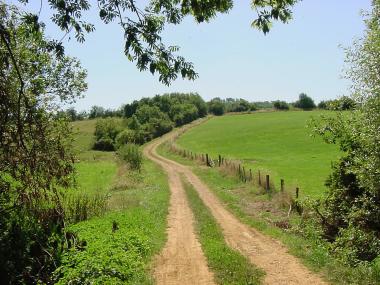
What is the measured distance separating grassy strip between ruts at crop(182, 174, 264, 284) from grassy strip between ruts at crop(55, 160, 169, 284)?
1882mm

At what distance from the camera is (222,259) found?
1459 centimetres

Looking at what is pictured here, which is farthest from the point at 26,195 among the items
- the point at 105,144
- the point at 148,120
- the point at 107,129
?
the point at 148,120

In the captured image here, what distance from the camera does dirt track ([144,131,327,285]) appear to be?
13.0m

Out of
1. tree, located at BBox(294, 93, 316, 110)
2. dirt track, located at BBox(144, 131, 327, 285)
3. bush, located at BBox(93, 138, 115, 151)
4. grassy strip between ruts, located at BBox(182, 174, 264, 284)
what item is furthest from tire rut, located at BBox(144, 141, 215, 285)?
tree, located at BBox(294, 93, 316, 110)

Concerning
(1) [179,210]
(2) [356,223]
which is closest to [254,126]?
(1) [179,210]

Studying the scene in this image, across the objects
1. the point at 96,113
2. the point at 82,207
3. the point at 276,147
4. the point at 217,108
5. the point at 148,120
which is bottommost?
the point at 276,147

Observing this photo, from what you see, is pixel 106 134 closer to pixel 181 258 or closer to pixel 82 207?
pixel 82 207

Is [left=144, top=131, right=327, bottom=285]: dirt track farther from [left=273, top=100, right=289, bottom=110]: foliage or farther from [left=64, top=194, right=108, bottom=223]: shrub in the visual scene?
[left=273, top=100, right=289, bottom=110]: foliage

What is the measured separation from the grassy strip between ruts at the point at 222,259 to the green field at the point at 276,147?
39.9 ft

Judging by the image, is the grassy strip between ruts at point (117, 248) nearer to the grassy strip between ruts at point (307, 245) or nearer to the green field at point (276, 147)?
the grassy strip between ruts at point (307, 245)

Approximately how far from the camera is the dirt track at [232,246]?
1295 cm

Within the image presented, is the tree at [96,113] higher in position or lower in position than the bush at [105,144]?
higher

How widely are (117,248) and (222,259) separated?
362 cm

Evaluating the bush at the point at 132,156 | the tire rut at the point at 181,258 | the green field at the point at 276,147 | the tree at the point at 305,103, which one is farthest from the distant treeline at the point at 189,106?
the tire rut at the point at 181,258
